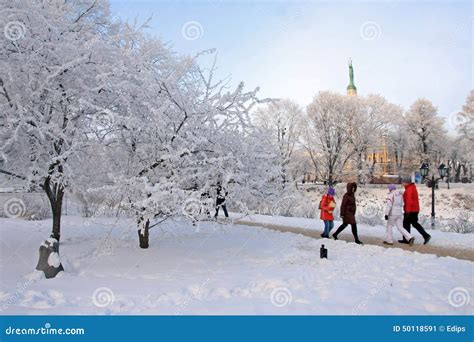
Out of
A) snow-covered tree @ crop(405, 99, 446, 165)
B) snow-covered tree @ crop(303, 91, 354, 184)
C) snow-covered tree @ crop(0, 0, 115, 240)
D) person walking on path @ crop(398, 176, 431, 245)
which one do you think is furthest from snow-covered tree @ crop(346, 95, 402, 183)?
snow-covered tree @ crop(0, 0, 115, 240)

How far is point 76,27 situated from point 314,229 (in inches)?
405

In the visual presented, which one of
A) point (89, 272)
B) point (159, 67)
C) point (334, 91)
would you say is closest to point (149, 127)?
point (159, 67)

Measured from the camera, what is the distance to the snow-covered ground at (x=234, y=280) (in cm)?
488

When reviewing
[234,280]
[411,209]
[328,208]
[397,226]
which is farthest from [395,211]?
[234,280]

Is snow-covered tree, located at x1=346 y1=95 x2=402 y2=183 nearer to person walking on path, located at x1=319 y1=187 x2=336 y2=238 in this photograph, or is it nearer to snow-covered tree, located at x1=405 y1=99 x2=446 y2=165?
snow-covered tree, located at x1=405 y1=99 x2=446 y2=165

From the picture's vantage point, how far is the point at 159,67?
8.52m

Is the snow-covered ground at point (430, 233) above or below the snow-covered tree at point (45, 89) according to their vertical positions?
below

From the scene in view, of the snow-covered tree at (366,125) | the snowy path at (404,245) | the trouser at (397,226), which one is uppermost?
the snow-covered tree at (366,125)

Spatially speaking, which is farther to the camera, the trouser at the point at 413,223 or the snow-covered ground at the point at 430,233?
the trouser at the point at 413,223

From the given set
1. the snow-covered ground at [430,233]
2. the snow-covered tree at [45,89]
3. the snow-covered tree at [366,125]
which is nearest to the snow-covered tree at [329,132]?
the snow-covered tree at [366,125]

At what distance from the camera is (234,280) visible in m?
6.34

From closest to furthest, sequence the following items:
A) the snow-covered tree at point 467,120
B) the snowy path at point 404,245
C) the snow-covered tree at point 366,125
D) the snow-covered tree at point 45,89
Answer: the snow-covered tree at point 45,89, the snowy path at point 404,245, the snow-covered tree at point 467,120, the snow-covered tree at point 366,125

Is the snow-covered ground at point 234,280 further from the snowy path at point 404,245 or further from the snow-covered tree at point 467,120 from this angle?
the snow-covered tree at point 467,120

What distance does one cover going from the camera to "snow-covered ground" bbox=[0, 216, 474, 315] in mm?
4879
